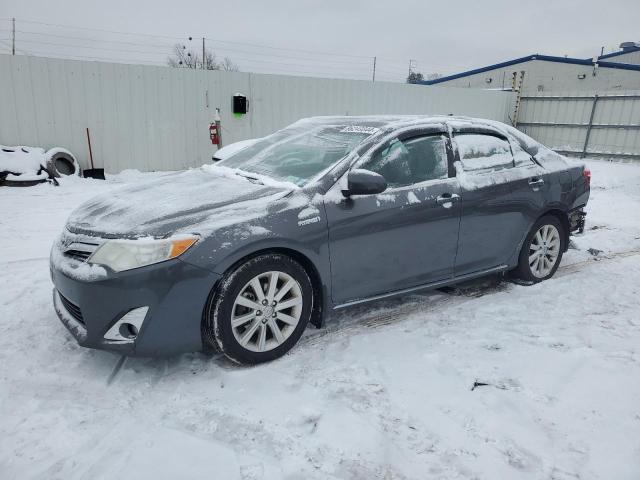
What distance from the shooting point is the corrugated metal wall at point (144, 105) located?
30.1ft

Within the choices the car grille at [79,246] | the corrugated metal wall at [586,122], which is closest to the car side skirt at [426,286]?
the car grille at [79,246]

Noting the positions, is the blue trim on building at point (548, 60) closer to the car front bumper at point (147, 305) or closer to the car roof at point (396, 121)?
the car roof at point (396, 121)

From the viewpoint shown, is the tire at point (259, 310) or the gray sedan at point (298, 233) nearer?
the gray sedan at point (298, 233)

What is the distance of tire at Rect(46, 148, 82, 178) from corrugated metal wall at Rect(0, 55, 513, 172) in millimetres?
447

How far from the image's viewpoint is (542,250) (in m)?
4.34

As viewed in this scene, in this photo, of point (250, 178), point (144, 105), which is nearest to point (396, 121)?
point (250, 178)

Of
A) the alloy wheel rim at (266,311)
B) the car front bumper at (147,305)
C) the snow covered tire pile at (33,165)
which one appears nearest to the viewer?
the car front bumper at (147,305)

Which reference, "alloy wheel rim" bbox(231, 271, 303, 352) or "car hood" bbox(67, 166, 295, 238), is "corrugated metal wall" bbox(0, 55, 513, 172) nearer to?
"car hood" bbox(67, 166, 295, 238)

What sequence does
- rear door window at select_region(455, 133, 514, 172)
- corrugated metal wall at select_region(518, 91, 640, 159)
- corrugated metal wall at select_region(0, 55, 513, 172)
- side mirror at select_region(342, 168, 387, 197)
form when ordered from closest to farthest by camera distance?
side mirror at select_region(342, 168, 387, 197), rear door window at select_region(455, 133, 514, 172), corrugated metal wall at select_region(0, 55, 513, 172), corrugated metal wall at select_region(518, 91, 640, 159)

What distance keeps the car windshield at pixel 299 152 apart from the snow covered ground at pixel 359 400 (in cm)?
117

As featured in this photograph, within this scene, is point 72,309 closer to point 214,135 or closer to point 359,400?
point 359,400

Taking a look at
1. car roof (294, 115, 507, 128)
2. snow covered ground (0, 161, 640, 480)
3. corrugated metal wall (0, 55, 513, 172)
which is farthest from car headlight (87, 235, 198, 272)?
corrugated metal wall (0, 55, 513, 172)

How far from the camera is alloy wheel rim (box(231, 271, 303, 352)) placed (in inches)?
109

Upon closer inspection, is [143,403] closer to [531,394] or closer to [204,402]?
[204,402]
